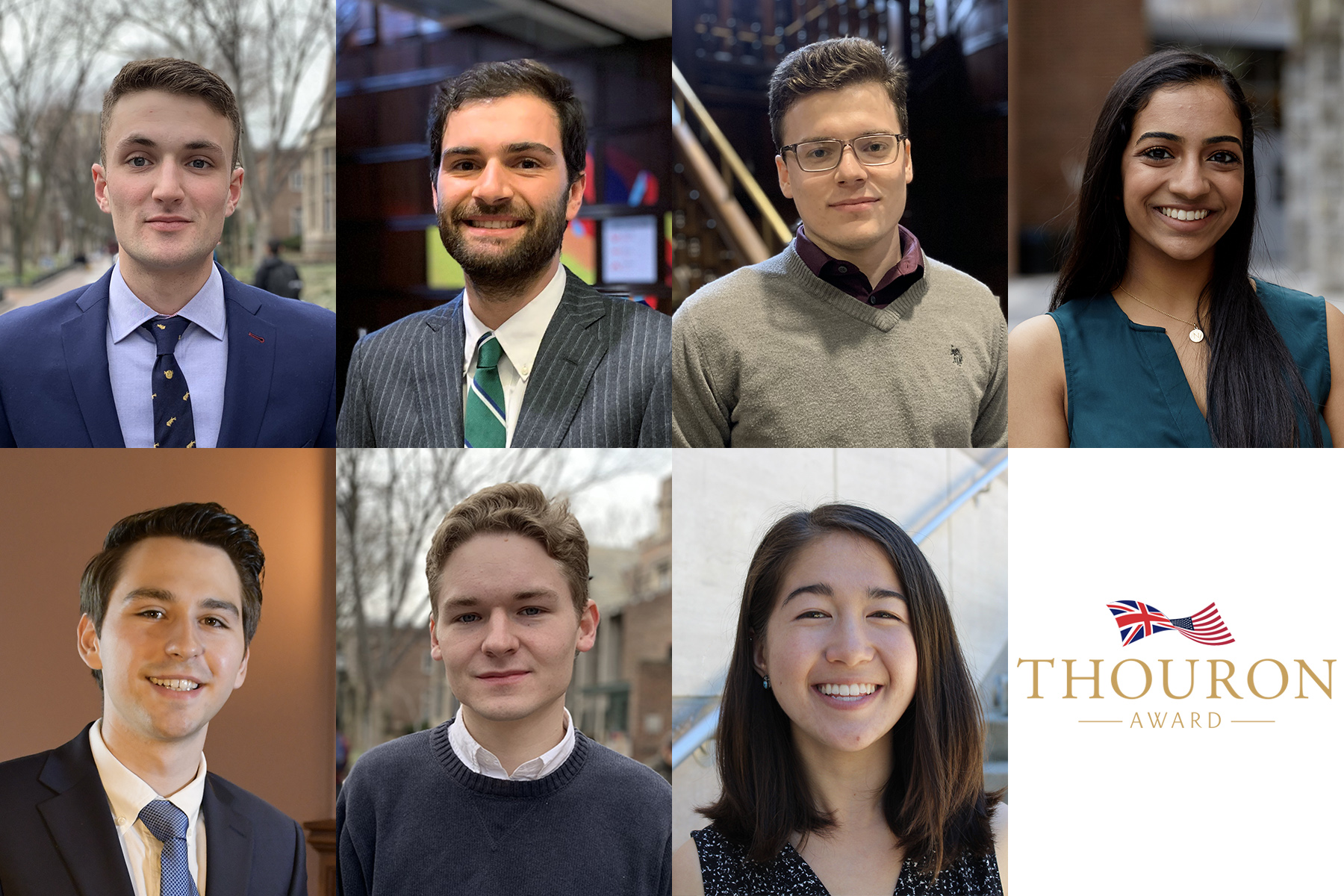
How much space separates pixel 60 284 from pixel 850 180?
183cm

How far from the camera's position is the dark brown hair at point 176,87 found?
8.03 feet

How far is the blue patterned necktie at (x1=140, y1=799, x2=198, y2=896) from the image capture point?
235 centimetres

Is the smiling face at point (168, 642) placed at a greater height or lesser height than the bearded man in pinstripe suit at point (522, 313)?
lesser

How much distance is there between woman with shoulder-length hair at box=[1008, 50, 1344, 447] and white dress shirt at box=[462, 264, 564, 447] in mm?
1016

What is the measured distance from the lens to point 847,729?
93.1 inches

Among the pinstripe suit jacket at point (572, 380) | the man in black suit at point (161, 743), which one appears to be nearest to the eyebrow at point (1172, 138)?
the pinstripe suit jacket at point (572, 380)

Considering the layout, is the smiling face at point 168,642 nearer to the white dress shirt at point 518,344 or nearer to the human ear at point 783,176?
the white dress shirt at point 518,344

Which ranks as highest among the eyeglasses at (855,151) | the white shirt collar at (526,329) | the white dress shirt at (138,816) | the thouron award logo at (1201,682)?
the eyeglasses at (855,151)

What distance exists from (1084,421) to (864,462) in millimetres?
488

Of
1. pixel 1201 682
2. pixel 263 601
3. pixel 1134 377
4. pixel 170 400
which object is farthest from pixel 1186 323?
pixel 170 400

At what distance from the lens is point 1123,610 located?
92.4 inches

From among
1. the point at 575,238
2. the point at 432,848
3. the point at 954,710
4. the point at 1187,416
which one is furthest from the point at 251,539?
the point at 1187,416

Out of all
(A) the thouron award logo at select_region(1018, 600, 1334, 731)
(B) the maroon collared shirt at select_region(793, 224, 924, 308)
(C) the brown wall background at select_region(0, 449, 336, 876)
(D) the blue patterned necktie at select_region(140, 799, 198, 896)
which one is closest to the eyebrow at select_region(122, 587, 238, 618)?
(C) the brown wall background at select_region(0, 449, 336, 876)

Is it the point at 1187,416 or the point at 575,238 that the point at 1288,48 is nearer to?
the point at 1187,416
